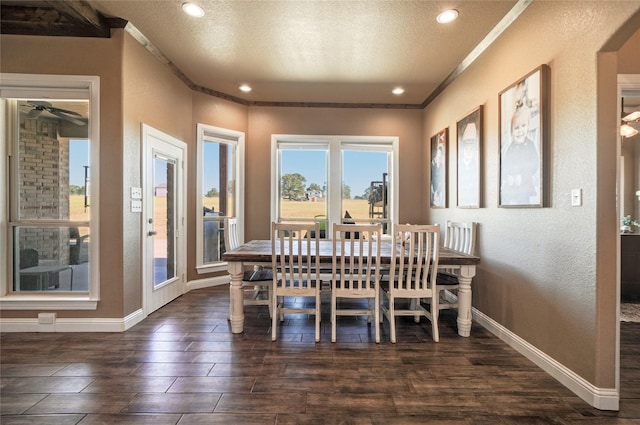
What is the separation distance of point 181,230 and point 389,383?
3.13m

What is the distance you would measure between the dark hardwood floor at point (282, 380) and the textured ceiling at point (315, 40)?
9.40 ft

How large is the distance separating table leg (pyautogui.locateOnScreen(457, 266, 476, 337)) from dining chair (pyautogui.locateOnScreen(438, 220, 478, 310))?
4.0 inches

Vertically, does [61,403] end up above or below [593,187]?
below

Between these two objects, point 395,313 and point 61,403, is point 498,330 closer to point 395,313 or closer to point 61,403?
point 395,313

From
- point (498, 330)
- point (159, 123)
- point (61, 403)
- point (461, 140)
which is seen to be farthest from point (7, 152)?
point (498, 330)

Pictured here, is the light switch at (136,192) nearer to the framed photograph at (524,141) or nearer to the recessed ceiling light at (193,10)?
the recessed ceiling light at (193,10)

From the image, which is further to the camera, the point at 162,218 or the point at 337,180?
the point at 337,180

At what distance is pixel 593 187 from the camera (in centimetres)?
175

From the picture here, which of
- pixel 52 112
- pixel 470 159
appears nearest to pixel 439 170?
pixel 470 159

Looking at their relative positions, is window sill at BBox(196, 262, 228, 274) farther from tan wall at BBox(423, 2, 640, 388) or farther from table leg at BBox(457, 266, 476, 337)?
tan wall at BBox(423, 2, 640, 388)

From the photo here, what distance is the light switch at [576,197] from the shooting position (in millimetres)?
1830

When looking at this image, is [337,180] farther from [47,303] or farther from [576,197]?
[47,303]

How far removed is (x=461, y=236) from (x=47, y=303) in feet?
13.8

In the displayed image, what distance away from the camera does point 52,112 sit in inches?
112
